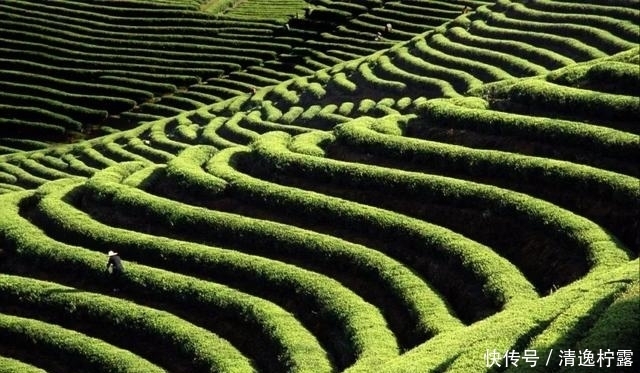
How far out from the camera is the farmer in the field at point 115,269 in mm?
21250

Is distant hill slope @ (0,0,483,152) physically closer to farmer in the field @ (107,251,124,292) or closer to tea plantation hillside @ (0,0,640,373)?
tea plantation hillside @ (0,0,640,373)

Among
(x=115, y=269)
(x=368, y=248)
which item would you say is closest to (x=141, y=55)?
(x=115, y=269)

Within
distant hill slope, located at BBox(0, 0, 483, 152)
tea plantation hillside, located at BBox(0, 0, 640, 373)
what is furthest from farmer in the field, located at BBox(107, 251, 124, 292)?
distant hill slope, located at BBox(0, 0, 483, 152)

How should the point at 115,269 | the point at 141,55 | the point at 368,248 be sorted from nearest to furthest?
the point at 368,248 → the point at 115,269 → the point at 141,55

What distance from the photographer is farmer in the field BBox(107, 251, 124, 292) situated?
21.2 m

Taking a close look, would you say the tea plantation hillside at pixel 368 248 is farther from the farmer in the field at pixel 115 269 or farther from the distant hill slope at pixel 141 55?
the distant hill slope at pixel 141 55

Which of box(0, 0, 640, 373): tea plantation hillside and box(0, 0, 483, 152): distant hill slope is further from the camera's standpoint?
box(0, 0, 483, 152): distant hill slope

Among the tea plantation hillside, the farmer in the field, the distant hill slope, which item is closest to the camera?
the tea plantation hillside

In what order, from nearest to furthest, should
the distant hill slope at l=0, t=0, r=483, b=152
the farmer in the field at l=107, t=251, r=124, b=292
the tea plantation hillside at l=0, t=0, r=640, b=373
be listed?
the tea plantation hillside at l=0, t=0, r=640, b=373, the farmer in the field at l=107, t=251, r=124, b=292, the distant hill slope at l=0, t=0, r=483, b=152

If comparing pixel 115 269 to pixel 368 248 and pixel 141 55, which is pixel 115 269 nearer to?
pixel 368 248

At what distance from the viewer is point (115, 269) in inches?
851

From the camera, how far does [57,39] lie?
59.7 meters

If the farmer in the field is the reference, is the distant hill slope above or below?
above

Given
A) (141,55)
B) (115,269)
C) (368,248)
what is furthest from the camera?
(141,55)
